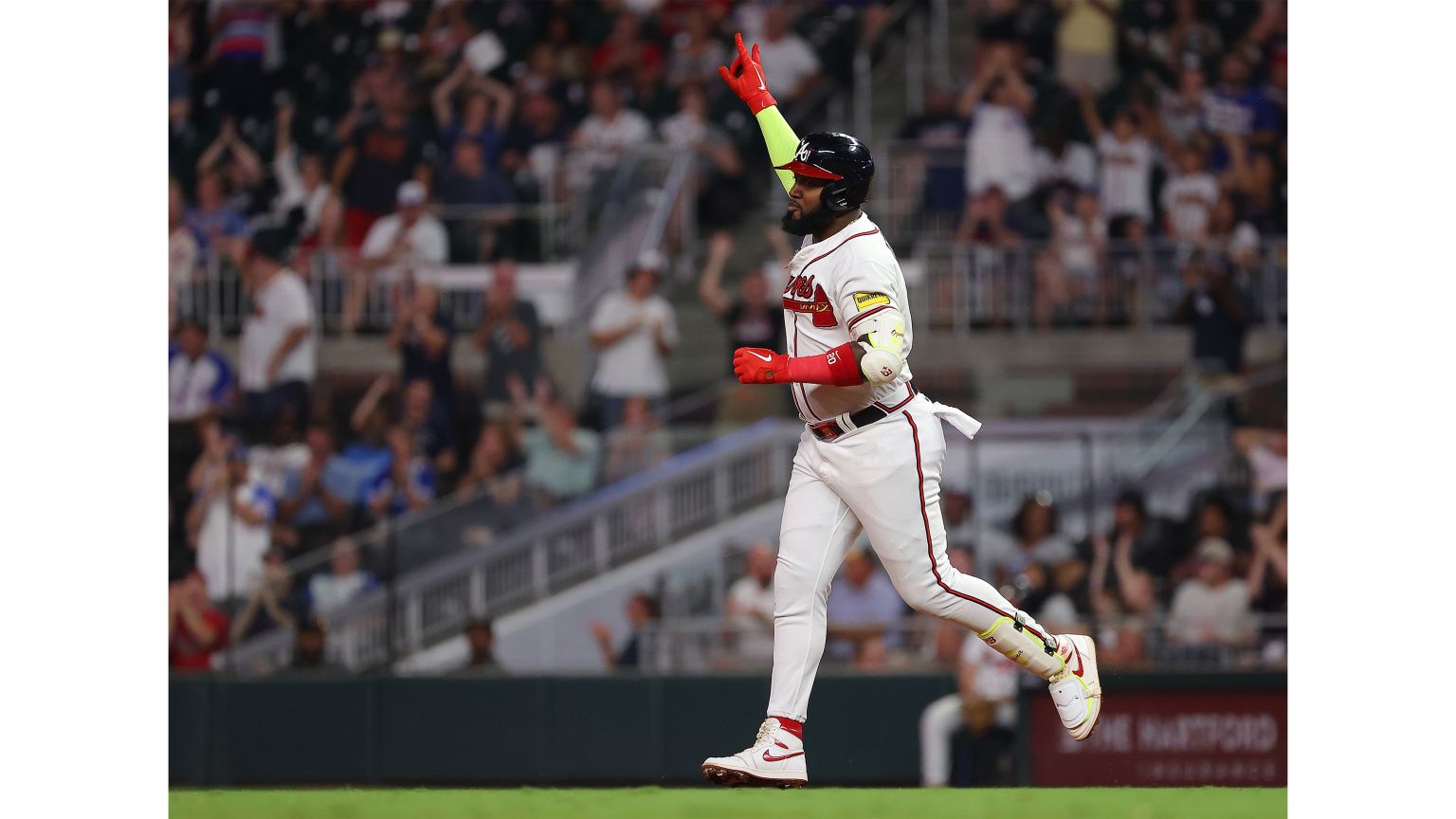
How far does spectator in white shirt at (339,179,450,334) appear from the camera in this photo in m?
11.9

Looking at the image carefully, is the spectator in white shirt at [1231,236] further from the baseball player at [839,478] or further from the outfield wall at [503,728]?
the baseball player at [839,478]

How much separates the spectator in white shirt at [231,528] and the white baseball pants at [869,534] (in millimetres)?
5391

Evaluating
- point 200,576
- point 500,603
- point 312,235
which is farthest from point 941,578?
point 312,235

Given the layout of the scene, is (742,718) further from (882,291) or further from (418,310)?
(882,291)

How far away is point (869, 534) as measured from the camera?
553cm

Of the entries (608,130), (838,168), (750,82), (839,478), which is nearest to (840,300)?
(838,168)

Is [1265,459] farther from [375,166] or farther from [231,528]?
[375,166]

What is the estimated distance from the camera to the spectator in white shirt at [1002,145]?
12.0m

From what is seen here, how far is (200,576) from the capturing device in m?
10.3

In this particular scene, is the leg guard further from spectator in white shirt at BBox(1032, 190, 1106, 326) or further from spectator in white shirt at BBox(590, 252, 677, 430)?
spectator in white shirt at BBox(1032, 190, 1106, 326)

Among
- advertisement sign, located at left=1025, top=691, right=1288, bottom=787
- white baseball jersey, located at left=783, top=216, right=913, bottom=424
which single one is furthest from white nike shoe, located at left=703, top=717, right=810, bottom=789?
advertisement sign, located at left=1025, top=691, right=1288, bottom=787

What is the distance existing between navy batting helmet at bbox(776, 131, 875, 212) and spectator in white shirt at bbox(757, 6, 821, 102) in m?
7.53

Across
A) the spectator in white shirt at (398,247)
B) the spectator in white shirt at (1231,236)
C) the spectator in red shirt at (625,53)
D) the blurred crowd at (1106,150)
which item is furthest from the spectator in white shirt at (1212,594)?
the spectator in red shirt at (625,53)

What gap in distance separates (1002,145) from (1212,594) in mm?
3638
